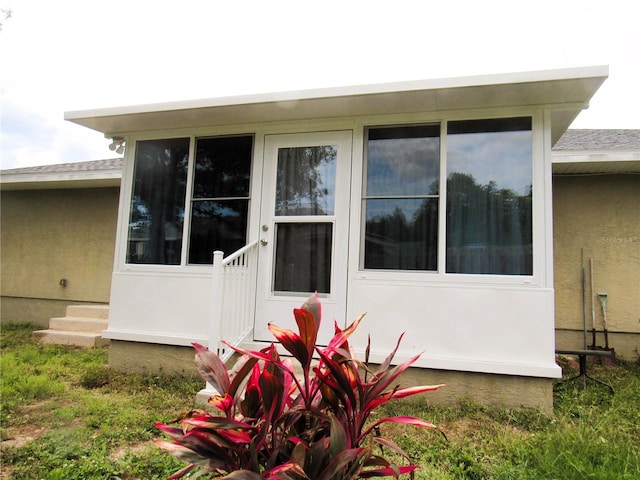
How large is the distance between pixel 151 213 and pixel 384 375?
3.88 m

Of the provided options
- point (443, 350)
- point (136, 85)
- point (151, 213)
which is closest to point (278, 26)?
point (136, 85)

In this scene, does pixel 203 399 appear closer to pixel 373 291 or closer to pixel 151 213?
pixel 373 291

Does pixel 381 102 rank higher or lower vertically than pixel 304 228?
higher

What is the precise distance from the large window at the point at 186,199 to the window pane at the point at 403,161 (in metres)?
1.35

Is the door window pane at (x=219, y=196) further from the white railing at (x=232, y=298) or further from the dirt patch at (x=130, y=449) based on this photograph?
the dirt patch at (x=130, y=449)

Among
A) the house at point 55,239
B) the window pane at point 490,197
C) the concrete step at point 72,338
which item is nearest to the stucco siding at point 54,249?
the house at point 55,239

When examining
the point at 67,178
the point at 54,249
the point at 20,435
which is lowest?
the point at 20,435

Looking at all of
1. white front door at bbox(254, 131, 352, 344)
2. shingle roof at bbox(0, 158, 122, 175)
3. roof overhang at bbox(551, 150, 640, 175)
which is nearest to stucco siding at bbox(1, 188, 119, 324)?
shingle roof at bbox(0, 158, 122, 175)

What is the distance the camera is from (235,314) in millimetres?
3775

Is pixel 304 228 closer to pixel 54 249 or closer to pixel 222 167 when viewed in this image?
pixel 222 167

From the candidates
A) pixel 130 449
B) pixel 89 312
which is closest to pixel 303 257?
pixel 130 449

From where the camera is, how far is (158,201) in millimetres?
4516

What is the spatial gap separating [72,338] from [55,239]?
2659 mm

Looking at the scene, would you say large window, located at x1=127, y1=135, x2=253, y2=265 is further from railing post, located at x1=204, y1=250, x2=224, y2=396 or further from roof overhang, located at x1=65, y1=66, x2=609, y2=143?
railing post, located at x1=204, y1=250, x2=224, y2=396
